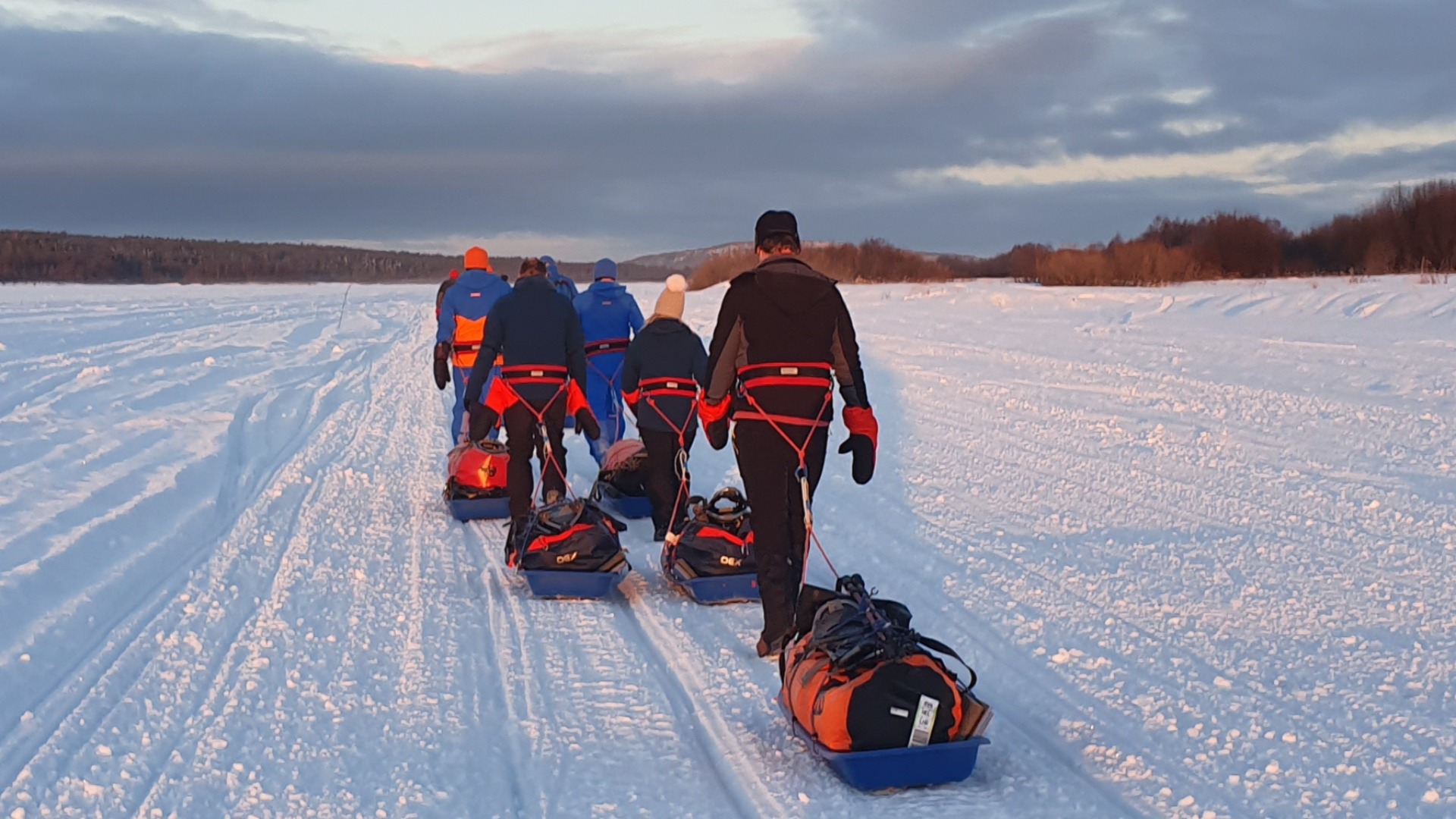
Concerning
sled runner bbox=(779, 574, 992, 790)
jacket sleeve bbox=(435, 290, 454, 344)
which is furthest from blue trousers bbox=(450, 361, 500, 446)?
sled runner bbox=(779, 574, 992, 790)

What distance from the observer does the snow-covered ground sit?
16.8 ft

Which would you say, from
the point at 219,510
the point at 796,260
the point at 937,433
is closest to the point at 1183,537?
the point at 796,260

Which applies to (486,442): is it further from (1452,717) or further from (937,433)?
(1452,717)

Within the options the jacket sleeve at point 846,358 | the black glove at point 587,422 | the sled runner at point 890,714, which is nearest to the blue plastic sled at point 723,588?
the jacket sleeve at point 846,358

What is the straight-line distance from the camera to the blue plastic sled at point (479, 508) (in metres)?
10.4

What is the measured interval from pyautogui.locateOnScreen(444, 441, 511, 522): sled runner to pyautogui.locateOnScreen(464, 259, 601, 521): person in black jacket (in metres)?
1.20

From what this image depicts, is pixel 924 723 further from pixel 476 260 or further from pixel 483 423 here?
pixel 476 260

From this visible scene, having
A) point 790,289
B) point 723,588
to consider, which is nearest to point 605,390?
point 723,588

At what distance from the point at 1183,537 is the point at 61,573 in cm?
713

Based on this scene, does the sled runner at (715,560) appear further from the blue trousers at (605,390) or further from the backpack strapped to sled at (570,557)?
the blue trousers at (605,390)

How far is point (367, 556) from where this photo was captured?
9.02 m

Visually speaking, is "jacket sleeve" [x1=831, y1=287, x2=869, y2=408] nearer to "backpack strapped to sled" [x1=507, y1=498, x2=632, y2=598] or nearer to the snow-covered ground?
the snow-covered ground

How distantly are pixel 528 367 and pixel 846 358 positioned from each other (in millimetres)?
3235

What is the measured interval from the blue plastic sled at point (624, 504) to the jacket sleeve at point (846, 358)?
14.1ft
